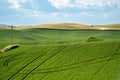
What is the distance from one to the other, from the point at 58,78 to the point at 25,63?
655 inches

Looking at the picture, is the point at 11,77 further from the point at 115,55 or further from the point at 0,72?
the point at 115,55

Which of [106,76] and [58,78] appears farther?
[58,78]

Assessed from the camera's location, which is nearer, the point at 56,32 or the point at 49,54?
the point at 49,54

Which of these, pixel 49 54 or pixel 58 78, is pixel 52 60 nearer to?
pixel 49 54

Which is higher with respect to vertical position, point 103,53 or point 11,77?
point 103,53

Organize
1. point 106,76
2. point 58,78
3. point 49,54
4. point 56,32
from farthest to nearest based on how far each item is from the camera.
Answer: point 56,32, point 49,54, point 58,78, point 106,76

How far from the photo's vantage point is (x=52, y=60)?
81.9 metres

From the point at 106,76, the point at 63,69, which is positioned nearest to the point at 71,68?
the point at 63,69

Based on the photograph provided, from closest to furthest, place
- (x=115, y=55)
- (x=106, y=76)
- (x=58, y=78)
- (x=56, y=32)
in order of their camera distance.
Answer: (x=106, y=76), (x=58, y=78), (x=115, y=55), (x=56, y=32)

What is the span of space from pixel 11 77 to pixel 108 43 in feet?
109

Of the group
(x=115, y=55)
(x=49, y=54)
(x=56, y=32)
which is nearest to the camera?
(x=115, y=55)

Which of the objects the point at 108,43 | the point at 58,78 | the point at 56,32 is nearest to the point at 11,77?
the point at 58,78

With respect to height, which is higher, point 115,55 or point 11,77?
point 115,55

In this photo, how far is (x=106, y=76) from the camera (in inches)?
2542
